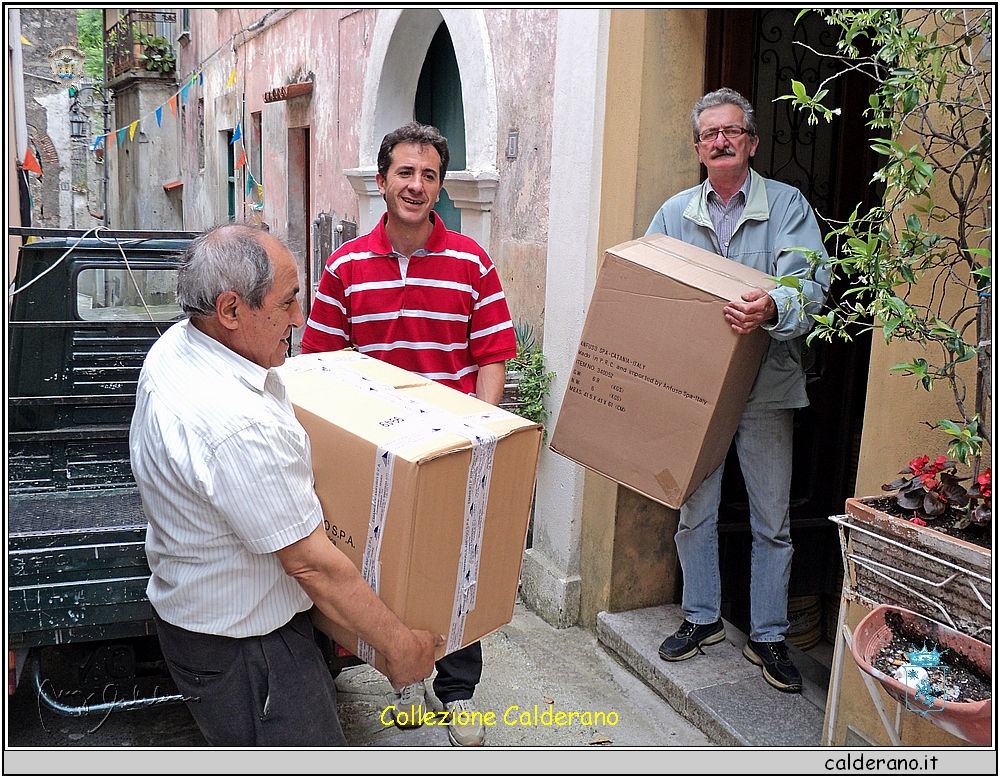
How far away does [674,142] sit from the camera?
11.5 feet

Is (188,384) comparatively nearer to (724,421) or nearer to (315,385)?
(315,385)

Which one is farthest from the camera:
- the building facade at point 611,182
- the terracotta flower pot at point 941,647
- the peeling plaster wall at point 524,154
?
the peeling plaster wall at point 524,154

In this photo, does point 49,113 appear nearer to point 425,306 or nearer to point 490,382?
point 425,306

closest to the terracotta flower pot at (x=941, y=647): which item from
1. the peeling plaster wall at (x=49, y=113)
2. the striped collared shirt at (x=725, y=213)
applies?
the striped collared shirt at (x=725, y=213)

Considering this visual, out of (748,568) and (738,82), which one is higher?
(738,82)

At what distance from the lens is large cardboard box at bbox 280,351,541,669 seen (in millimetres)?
1931

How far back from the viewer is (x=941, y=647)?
→ 72.4 inches

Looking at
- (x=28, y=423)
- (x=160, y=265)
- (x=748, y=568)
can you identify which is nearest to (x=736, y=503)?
(x=748, y=568)

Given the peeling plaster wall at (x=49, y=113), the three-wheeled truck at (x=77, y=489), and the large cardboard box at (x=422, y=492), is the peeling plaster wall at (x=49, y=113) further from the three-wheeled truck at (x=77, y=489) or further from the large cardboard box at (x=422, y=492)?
the large cardboard box at (x=422, y=492)

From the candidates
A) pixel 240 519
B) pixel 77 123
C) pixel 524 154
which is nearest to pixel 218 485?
pixel 240 519

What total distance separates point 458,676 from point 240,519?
1.45 m

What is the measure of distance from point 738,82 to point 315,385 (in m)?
2.19

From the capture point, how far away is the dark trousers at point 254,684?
1913 millimetres

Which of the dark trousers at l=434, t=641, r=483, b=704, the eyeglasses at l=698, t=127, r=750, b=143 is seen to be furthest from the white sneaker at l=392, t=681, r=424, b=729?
the eyeglasses at l=698, t=127, r=750, b=143
